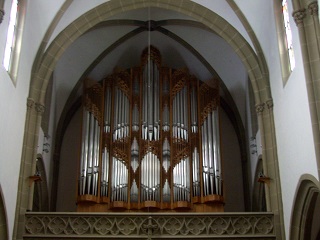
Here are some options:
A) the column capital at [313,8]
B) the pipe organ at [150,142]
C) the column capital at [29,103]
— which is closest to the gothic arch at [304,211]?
the column capital at [313,8]

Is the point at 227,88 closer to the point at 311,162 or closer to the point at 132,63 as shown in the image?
the point at 132,63

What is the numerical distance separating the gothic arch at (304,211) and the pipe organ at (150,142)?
3265mm

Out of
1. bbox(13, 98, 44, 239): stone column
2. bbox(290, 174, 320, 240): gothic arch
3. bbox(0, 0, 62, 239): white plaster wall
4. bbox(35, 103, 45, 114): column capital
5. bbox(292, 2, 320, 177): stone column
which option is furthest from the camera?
bbox(35, 103, 45, 114): column capital

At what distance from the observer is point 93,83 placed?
16891mm

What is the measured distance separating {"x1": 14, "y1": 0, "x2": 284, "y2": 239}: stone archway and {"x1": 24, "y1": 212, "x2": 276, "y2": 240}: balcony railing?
38cm

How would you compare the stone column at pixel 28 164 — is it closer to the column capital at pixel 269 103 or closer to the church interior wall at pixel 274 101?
the church interior wall at pixel 274 101

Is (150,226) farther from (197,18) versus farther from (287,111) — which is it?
(197,18)

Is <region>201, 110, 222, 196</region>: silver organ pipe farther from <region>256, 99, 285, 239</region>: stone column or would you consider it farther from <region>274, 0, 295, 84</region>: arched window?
<region>274, 0, 295, 84</region>: arched window

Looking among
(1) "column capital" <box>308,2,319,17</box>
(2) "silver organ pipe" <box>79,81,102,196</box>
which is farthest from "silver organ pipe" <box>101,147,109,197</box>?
(1) "column capital" <box>308,2,319,17</box>

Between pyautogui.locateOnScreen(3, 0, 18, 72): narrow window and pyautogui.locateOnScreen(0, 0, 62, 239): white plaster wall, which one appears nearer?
pyautogui.locateOnScreen(0, 0, 62, 239): white plaster wall

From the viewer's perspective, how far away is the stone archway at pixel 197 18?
43.0ft

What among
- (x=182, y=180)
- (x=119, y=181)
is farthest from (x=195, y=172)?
(x=119, y=181)

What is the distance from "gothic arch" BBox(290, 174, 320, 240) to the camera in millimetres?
11305

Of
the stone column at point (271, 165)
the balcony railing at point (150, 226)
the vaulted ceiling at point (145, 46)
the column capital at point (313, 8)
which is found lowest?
the balcony railing at point (150, 226)
